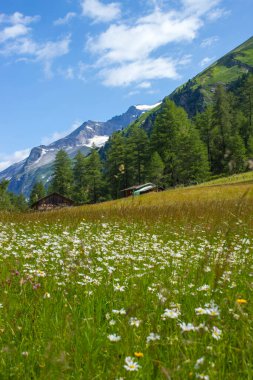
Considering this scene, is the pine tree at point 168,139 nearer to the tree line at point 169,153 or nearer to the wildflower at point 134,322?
the tree line at point 169,153

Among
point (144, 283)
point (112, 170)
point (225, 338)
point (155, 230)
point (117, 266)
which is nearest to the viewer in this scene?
point (225, 338)

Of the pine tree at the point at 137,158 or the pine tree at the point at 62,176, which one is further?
the pine tree at the point at 62,176

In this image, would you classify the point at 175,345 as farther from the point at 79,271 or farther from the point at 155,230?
the point at 155,230

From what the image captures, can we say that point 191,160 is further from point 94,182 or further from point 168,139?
point 94,182

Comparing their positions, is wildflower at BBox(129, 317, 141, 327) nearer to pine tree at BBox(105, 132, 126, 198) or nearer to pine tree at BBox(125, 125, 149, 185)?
pine tree at BBox(125, 125, 149, 185)

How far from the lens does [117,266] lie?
5.00 meters

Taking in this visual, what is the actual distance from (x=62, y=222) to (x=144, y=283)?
7113 mm

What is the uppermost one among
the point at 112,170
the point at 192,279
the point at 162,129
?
the point at 162,129

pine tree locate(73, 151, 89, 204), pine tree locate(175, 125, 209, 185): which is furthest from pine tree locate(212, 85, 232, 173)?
pine tree locate(73, 151, 89, 204)

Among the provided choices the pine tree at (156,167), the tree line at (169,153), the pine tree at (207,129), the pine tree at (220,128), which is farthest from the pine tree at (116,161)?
the pine tree at (220,128)

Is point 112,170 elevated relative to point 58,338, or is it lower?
elevated

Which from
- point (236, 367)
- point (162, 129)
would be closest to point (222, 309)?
point (236, 367)

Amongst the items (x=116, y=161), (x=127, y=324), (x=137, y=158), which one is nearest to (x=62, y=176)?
(x=116, y=161)

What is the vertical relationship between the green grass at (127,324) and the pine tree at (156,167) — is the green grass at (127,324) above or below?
below
